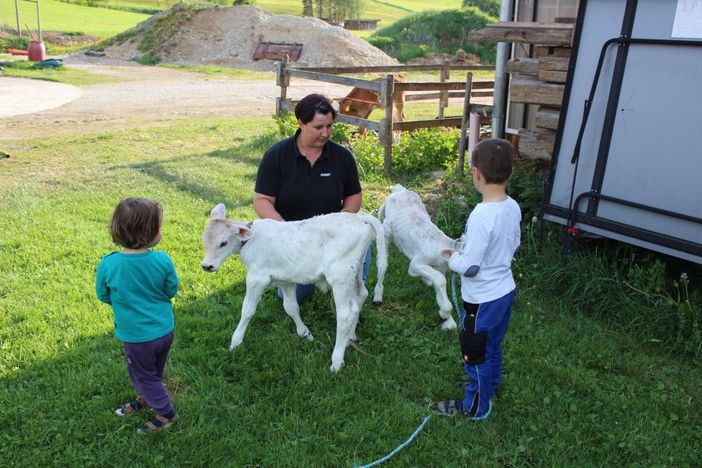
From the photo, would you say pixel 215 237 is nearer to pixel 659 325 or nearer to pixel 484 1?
pixel 659 325

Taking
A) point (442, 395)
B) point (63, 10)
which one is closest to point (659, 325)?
point (442, 395)

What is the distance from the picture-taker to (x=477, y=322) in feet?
12.7

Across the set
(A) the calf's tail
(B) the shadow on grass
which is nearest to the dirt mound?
(B) the shadow on grass

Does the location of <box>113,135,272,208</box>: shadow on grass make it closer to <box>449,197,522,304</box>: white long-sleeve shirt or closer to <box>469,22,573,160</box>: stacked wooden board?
<box>469,22,573,160</box>: stacked wooden board

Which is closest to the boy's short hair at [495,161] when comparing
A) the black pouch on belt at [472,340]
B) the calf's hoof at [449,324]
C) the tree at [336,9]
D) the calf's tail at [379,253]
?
the black pouch on belt at [472,340]

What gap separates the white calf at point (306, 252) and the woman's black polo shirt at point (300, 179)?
0.54 meters

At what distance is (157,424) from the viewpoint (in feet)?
12.8

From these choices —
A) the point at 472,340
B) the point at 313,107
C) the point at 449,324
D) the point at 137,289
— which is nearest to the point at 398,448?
the point at 472,340

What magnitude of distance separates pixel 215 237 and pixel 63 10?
6769 centimetres

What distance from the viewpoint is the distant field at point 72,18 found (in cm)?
4881

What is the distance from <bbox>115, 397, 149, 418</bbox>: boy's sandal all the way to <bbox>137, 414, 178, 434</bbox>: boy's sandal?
0.17 metres

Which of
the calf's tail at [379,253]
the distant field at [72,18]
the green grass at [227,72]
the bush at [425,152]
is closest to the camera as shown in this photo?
the calf's tail at [379,253]

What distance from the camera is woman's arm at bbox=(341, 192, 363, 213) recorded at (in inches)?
213

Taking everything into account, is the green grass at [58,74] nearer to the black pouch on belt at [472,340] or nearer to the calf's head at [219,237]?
the calf's head at [219,237]
